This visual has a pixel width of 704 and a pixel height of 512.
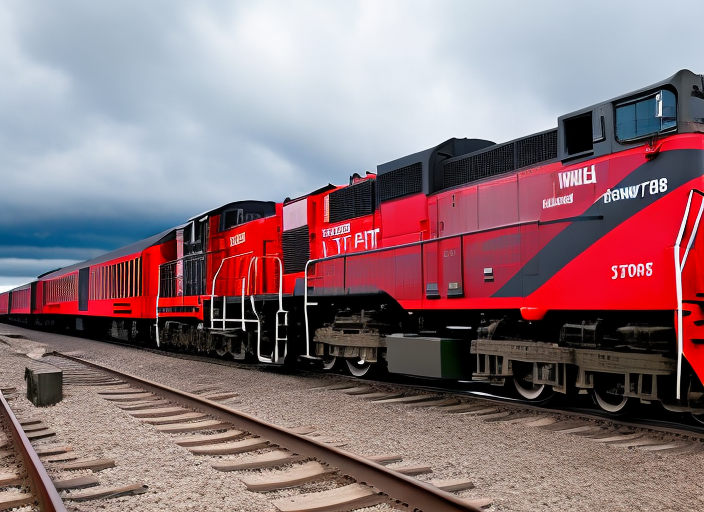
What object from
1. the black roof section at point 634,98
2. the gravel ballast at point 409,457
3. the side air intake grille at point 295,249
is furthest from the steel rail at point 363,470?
the side air intake grille at point 295,249

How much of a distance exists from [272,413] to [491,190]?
364 centimetres

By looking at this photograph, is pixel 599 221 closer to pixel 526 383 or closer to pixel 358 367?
pixel 526 383

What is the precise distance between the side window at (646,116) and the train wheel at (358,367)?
16.2 feet

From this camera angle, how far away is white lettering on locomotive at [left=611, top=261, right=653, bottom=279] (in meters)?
5.41

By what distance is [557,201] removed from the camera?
635cm

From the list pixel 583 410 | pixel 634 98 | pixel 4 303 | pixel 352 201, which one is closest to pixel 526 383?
pixel 583 410

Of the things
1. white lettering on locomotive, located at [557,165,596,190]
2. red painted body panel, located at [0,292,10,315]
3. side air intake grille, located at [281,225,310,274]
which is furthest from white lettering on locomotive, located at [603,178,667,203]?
red painted body panel, located at [0,292,10,315]

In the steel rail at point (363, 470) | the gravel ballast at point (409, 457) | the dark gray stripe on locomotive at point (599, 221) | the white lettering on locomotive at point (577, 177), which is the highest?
the white lettering on locomotive at point (577, 177)

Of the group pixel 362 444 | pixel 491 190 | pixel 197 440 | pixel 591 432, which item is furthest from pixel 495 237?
pixel 197 440

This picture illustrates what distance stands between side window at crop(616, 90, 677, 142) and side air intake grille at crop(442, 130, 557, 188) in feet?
2.83

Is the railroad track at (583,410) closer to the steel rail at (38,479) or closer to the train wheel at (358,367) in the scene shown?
the train wheel at (358,367)

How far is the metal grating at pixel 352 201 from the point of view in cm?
940

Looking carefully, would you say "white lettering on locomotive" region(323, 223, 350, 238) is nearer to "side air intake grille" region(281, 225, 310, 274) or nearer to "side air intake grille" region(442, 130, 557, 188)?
"side air intake grille" region(281, 225, 310, 274)

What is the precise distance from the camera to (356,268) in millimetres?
9078
